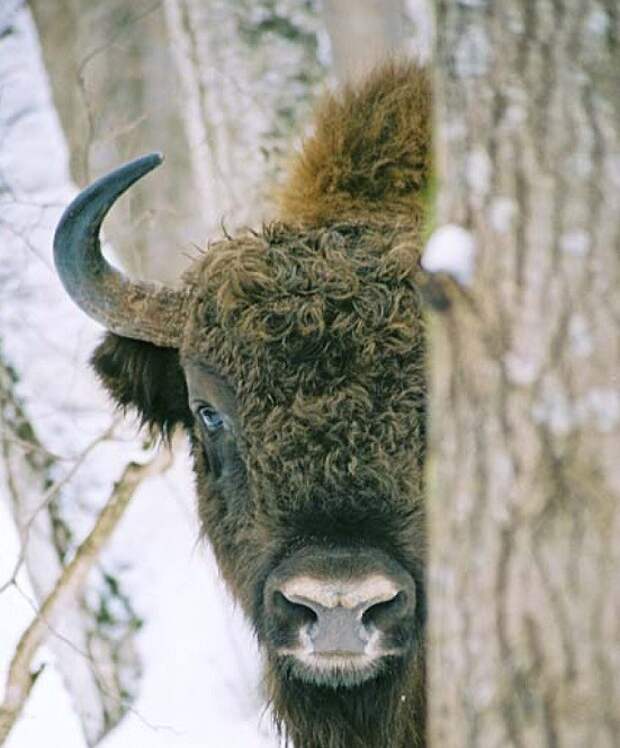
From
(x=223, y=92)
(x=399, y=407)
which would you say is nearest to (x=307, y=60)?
(x=223, y=92)

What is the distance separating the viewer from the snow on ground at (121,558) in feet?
25.4

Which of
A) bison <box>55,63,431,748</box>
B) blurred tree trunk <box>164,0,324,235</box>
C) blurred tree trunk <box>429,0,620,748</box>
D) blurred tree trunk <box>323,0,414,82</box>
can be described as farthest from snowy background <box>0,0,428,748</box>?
blurred tree trunk <box>429,0,620,748</box>

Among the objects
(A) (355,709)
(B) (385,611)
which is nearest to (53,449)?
(A) (355,709)

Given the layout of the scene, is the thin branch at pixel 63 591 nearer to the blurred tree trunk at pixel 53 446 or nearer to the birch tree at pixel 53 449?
the birch tree at pixel 53 449

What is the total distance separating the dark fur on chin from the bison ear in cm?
130

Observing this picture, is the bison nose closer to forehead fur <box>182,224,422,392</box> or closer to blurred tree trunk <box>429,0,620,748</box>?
forehead fur <box>182,224,422,392</box>

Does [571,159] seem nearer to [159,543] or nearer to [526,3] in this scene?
[526,3]

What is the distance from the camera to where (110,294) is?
5.62 meters

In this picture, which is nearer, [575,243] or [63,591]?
[575,243]

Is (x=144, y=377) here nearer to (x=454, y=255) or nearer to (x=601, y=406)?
(x=454, y=255)

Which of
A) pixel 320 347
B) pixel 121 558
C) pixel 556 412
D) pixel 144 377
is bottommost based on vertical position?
pixel 121 558

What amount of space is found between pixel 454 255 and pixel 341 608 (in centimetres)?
166

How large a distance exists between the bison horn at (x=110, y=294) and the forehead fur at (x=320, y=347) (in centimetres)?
27

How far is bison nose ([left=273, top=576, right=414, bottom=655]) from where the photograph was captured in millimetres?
4117
